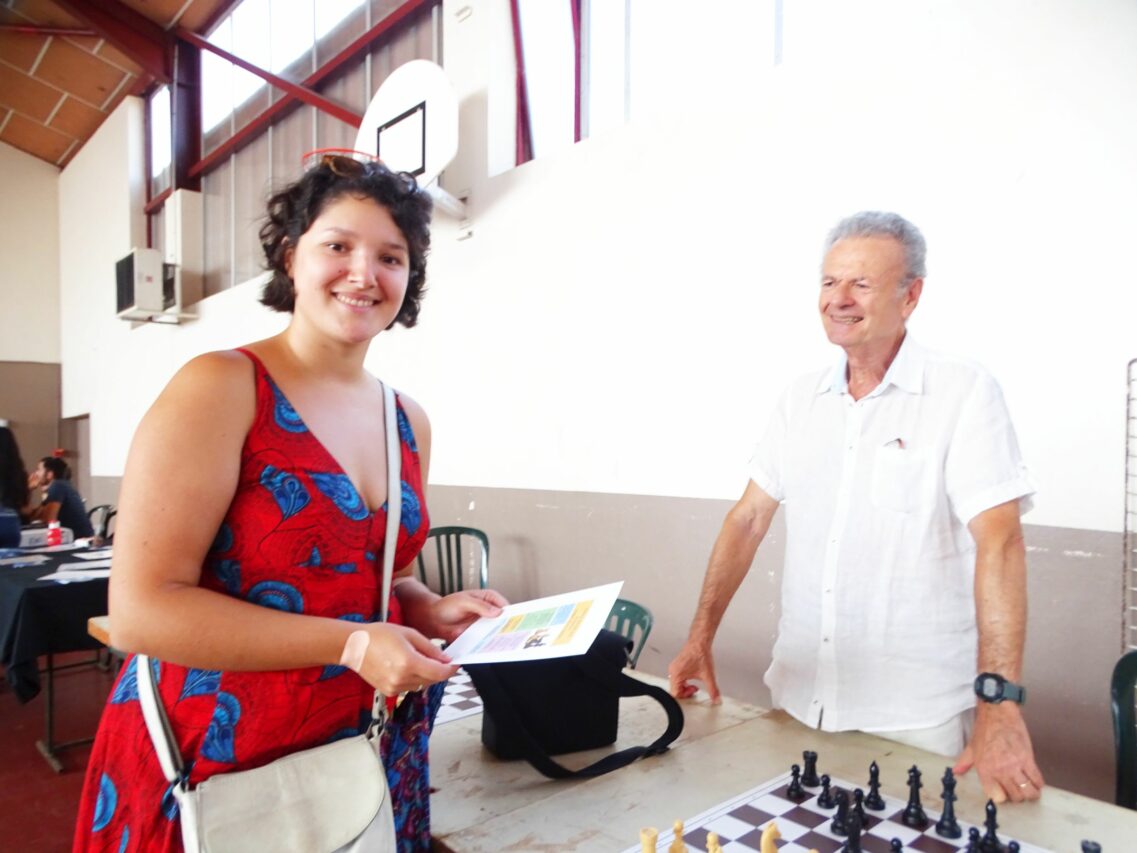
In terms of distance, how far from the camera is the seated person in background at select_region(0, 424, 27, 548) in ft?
14.6

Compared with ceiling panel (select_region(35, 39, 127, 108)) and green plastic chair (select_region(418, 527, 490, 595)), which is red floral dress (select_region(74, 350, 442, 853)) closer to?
green plastic chair (select_region(418, 527, 490, 595))

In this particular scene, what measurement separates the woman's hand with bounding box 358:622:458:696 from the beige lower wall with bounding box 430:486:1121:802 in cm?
150

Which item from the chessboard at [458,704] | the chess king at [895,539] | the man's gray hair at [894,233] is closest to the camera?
the chess king at [895,539]

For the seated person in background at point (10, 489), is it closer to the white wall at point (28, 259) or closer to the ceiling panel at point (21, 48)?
the ceiling panel at point (21, 48)

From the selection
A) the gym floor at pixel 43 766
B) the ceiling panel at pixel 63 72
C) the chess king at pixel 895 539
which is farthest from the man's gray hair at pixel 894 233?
the ceiling panel at pixel 63 72

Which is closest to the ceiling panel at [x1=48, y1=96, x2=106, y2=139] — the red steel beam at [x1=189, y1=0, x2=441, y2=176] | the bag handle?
the red steel beam at [x1=189, y1=0, x2=441, y2=176]

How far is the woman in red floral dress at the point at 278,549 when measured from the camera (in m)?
0.91

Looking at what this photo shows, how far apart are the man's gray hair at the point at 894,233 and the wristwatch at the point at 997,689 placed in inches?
40.6

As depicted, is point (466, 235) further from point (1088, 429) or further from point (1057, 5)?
point (1088, 429)

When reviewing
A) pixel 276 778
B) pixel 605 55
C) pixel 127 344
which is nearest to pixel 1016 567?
pixel 276 778

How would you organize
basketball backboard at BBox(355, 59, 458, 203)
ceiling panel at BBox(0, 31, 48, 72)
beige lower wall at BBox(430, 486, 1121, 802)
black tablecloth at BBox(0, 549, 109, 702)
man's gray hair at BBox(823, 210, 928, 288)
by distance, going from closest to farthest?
1. beige lower wall at BBox(430, 486, 1121, 802)
2. man's gray hair at BBox(823, 210, 928, 288)
3. black tablecloth at BBox(0, 549, 109, 702)
4. basketball backboard at BBox(355, 59, 458, 203)
5. ceiling panel at BBox(0, 31, 48, 72)

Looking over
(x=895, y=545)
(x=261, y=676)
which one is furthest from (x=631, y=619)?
(x=261, y=676)

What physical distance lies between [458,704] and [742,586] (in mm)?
1181

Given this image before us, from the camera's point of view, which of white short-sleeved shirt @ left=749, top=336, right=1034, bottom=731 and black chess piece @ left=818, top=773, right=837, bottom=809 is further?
white short-sleeved shirt @ left=749, top=336, right=1034, bottom=731
